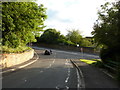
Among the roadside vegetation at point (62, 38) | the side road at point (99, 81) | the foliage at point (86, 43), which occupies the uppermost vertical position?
the roadside vegetation at point (62, 38)

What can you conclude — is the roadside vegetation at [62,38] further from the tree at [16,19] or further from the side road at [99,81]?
the side road at [99,81]

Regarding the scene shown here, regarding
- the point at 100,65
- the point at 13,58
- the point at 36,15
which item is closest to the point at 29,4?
the point at 36,15

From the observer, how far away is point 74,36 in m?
72.8

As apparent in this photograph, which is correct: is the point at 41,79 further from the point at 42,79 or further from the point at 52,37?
the point at 52,37

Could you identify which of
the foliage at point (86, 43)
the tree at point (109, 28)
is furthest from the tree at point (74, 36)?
the tree at point (109, 28)

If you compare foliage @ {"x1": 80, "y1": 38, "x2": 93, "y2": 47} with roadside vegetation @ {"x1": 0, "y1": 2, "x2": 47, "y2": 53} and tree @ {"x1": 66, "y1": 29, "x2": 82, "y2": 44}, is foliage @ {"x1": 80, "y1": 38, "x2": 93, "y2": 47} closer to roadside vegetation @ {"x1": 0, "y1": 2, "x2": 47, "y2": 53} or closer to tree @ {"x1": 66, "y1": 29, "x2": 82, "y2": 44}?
tree @ {"x1": 66, "y1": 29, "x2": 82, "y2": 44}

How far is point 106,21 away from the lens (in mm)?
15398

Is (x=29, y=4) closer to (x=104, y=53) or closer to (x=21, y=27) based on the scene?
(x=21, y=27)

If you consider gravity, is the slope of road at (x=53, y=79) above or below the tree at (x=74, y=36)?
below

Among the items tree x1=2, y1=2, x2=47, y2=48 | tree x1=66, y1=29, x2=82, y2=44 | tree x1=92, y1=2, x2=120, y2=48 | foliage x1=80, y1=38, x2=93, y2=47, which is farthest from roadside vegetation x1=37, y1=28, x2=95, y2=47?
tree x1=92, y1=2, x2=120, y2=48

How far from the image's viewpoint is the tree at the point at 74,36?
7088cm

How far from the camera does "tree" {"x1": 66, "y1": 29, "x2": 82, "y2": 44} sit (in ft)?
233

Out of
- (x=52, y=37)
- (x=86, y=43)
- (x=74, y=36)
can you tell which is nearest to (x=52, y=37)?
(x=52, y=37)

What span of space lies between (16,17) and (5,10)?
2403mm
